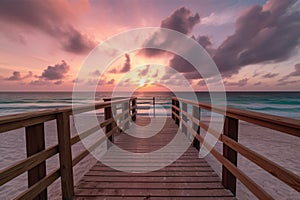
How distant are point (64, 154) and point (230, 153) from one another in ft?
7.08

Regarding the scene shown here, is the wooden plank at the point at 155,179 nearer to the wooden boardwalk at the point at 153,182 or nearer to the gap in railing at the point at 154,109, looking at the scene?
the wooden boardwalk at the point at 153,182

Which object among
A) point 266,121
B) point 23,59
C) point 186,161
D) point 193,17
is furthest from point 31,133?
point 23,59

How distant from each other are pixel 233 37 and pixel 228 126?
18384 mm

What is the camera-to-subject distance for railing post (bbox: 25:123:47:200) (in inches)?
58.0

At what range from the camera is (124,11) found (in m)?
7.82

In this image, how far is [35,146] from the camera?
4.94 ft

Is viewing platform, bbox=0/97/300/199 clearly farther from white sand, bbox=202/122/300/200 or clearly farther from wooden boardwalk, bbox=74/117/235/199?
white sand, bbox=202/122/300/200

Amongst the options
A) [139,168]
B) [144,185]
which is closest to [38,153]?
[144,185]

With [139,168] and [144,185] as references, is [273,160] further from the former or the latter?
[144,185]

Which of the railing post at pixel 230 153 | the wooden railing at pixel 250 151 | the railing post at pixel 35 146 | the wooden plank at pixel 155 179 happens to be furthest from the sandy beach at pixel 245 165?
the railing post at pixel 35 146

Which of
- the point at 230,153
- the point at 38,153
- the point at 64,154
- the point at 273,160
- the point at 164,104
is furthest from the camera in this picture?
the point at 164,104

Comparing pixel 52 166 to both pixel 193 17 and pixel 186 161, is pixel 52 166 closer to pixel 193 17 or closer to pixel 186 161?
pixel 186 161

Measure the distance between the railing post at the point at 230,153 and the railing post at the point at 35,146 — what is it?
2.21 meters

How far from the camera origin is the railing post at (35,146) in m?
1.47
